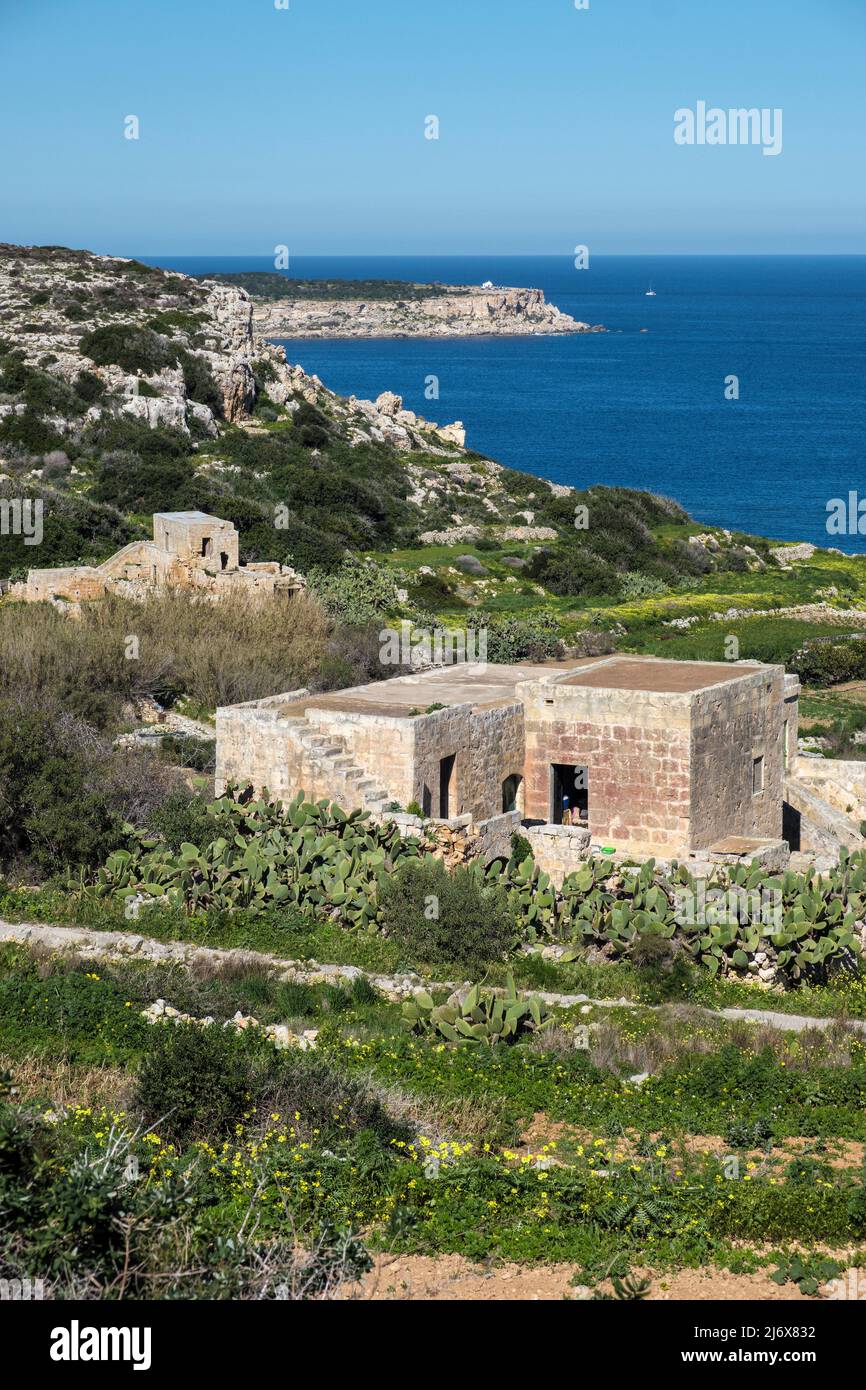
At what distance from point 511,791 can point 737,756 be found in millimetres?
3000

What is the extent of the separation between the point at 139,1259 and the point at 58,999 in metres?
5.57

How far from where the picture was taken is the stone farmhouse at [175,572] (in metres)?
32.0

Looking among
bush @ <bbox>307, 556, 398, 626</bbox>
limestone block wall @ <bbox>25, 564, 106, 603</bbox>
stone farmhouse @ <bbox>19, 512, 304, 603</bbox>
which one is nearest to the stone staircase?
stone farmhouse @ <bbox>19, 512, 304, 603</bbox>

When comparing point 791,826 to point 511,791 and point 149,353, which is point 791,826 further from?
point 149,353

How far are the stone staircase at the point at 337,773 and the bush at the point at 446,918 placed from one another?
73.4 inches

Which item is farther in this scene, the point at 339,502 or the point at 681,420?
the point at 681,420

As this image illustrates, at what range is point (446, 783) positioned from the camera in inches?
805

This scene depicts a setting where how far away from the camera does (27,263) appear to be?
74.3m

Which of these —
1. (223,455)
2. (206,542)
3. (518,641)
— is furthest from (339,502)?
(518,641)

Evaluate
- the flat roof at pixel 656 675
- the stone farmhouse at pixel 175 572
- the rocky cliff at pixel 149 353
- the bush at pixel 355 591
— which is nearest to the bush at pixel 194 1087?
the flat roof at pixel 656 675

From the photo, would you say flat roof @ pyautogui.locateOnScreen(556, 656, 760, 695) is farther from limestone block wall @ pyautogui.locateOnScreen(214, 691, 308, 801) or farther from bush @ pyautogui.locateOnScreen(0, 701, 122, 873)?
bush @ pyautogui.locateOnScreen(0, 701, 122, 873)

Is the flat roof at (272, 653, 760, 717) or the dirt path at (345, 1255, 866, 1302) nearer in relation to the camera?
the dirt path at (345, 1255, 866, 1302)

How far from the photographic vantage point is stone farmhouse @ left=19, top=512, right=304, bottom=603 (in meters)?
32.0

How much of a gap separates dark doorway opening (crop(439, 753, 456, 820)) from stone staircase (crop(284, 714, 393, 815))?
2.77ft
